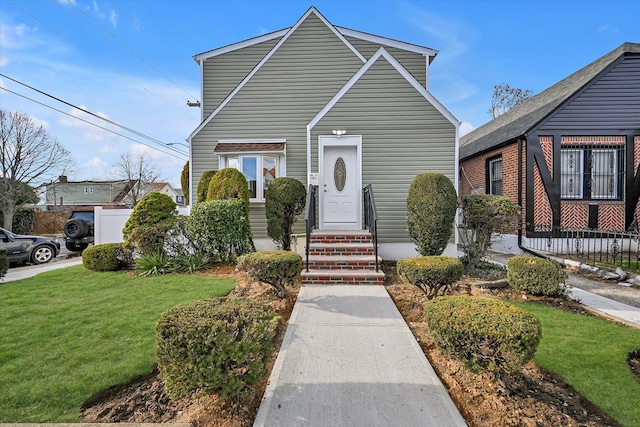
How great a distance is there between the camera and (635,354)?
10.5ft

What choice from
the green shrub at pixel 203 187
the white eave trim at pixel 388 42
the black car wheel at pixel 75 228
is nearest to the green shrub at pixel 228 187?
the green shrub at pixel 203 187

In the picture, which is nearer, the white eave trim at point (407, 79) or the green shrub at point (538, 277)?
the green shrub at point (538, 277)

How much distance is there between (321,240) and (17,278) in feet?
23.6

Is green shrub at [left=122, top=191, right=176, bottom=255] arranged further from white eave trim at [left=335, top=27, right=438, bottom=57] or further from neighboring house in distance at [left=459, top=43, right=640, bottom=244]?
Answer: neighboring house in distance at [left=459, top=43, right=640, bottom=244]

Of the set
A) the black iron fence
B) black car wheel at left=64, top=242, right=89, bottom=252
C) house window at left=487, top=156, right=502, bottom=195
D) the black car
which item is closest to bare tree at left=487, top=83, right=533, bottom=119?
house window at left=487, top=156, right=502, bottom=195

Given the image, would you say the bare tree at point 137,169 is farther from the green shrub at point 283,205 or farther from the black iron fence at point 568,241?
the black iron fence at point 568,241

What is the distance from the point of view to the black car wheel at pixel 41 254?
391 inches

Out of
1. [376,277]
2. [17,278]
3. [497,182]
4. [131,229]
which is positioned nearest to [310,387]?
[376,277]

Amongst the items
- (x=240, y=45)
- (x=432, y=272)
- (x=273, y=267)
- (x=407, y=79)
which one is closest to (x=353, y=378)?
(x=273, y=267)

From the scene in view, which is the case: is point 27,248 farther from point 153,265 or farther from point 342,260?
point 342,260

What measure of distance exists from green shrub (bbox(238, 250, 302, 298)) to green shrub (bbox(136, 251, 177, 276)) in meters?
3.27

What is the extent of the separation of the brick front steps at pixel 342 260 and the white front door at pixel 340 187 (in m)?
0.84

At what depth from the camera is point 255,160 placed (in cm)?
882

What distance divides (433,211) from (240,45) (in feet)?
27.7
